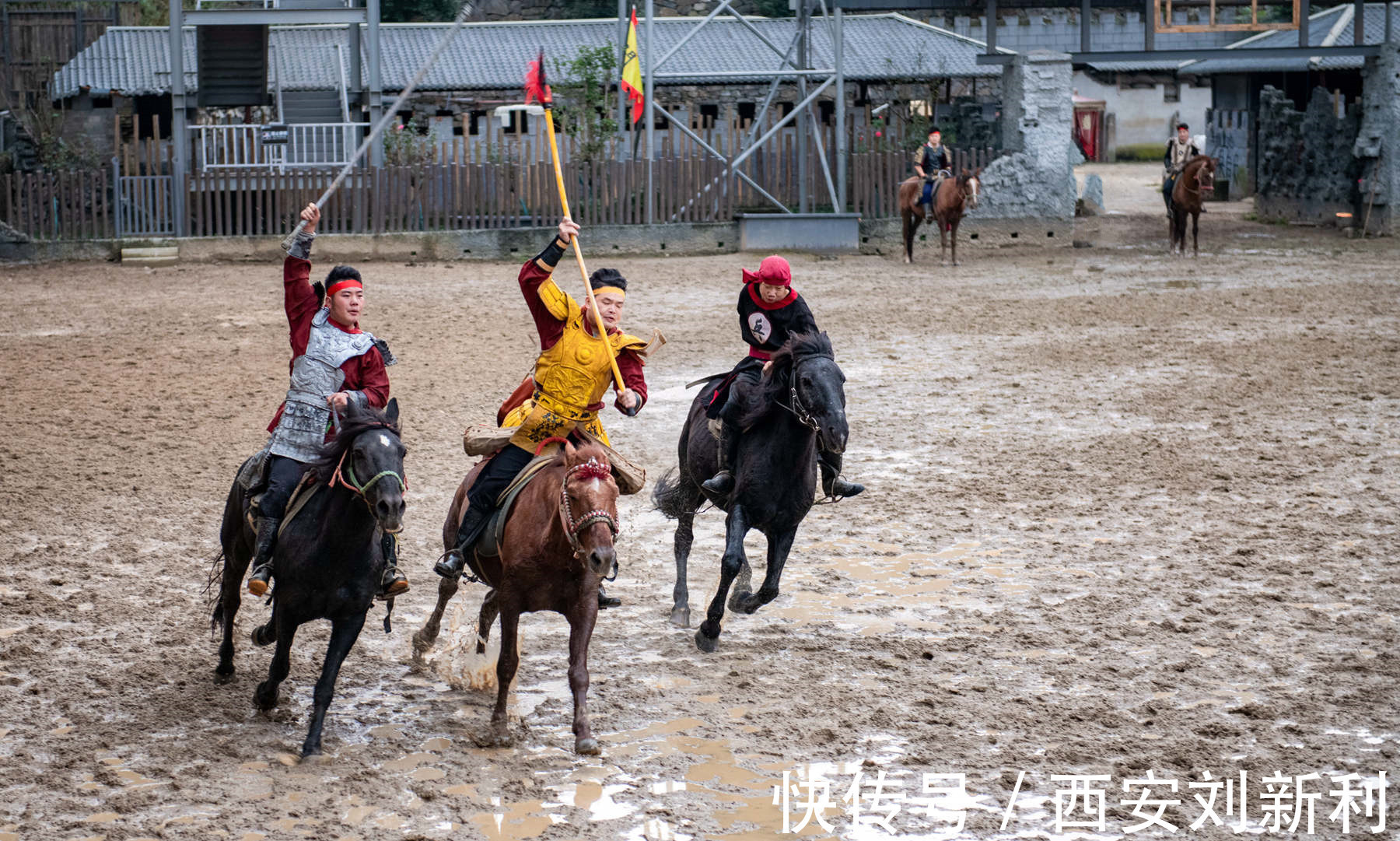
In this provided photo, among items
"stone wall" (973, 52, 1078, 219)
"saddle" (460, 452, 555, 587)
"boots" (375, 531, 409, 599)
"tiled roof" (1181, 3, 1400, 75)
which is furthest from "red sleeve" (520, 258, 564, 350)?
"tiled roof" (1181, 3, 1400, 75)

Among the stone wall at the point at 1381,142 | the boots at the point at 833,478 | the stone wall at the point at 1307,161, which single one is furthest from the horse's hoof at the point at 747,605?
the stone wall at the point at 1307,161

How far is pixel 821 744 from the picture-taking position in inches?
228

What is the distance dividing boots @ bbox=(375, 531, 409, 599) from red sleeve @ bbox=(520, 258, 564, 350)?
43.1 inches

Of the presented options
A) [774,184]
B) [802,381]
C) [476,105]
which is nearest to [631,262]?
[774,184]

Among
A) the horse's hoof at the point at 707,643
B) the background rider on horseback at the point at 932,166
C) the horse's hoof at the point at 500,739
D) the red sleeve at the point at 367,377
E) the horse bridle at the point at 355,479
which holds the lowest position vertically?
the horse's hoof at the point at 500,739

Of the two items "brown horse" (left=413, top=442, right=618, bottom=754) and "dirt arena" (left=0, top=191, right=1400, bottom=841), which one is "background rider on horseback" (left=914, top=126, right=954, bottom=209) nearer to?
"dirt arena" (left=0, top=191, right=1400, bottom=841)

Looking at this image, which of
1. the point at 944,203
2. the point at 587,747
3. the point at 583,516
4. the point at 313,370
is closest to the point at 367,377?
the point at 313,370

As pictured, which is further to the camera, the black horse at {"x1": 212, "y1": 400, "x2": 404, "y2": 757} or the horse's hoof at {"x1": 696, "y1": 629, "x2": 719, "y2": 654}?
the horse's hoof at {"x1": 696, "y1": 629, "x2": 719, "y2": 654}

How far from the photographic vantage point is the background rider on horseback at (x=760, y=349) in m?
7.11

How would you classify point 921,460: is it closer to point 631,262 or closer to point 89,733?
point 89,733

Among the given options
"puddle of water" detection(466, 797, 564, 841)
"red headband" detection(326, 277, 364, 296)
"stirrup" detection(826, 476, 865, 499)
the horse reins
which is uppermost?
"red headband" detection(326, 277, 364, 296)

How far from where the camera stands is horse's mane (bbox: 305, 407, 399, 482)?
5.46 m

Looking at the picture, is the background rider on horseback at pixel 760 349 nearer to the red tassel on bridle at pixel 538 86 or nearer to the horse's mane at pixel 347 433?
the red tassel on bridle at pixel 538 86

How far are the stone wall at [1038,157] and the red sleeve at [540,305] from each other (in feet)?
66.7
